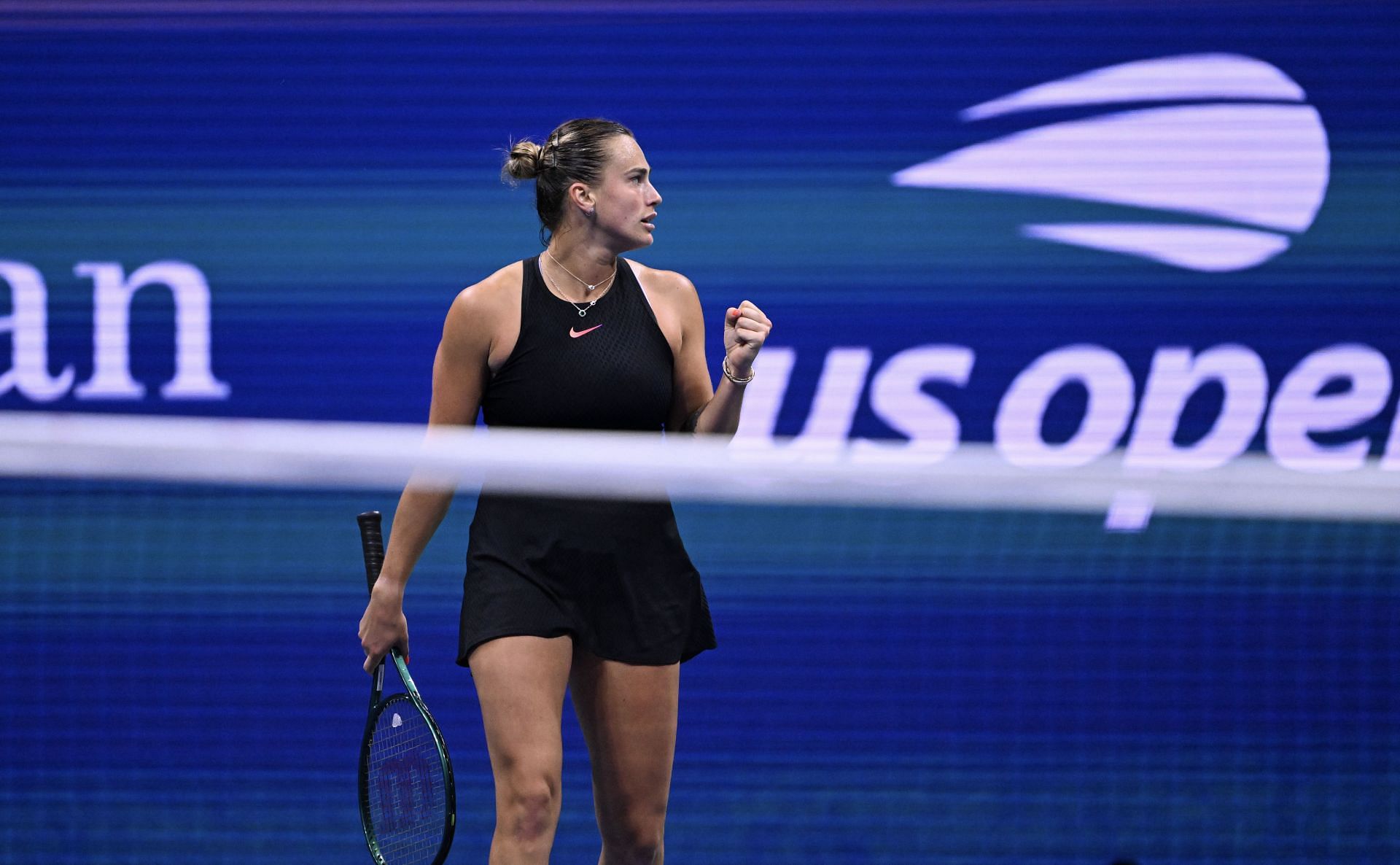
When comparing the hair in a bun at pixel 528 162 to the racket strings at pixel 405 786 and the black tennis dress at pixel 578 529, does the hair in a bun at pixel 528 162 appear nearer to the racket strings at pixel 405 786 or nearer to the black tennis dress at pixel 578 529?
the black tennis dress at pixel 578 529

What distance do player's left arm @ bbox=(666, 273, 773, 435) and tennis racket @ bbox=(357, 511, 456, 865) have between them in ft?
2.42

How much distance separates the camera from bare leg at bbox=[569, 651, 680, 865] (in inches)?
124

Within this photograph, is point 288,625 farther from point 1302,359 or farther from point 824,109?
point 1302,359

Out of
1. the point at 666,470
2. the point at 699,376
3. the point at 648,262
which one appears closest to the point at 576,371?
the point at 699,376

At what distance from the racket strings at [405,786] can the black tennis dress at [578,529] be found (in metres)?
0.37

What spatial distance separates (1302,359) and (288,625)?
132 inches

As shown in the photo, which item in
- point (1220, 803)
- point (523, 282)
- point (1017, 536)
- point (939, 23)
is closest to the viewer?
point (523, 282)

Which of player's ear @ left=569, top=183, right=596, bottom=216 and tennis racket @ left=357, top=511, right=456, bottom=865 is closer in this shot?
player's ear @ left=569, top=183, right=596, bottom=216

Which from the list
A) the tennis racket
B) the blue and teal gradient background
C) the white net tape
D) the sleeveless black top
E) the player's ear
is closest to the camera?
the white net tape

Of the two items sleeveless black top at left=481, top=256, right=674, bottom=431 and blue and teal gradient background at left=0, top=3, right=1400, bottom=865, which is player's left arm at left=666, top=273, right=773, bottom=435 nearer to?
sleeveless black top at left=481, top=256, right=674, bottom=431

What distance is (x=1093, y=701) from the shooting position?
4.89 metres

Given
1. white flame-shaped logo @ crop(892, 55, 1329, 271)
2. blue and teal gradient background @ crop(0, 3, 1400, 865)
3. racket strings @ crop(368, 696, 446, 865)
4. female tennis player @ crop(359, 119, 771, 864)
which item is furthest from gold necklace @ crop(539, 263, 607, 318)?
white flame-shaped logo @ crop(892, 55, 1329, 271)

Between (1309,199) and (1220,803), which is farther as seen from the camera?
(1309,199)

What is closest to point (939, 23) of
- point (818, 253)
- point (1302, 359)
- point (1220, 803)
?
point (818, 253)
